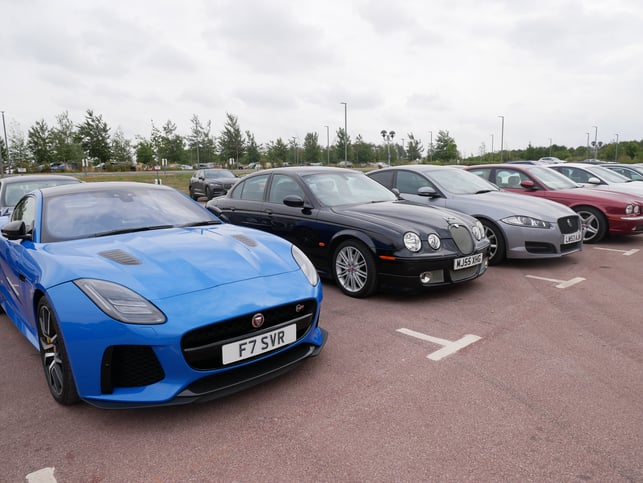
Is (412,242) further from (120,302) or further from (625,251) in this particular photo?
(625,251)

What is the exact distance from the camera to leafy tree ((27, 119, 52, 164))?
4203cm

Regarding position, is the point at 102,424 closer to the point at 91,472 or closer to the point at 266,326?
the point at 91,472

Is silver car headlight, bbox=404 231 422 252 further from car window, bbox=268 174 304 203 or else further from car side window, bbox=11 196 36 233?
car side window, bbox=11 196 36 233

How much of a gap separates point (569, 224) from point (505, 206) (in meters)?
0.91

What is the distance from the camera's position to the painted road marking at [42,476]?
6.79ft

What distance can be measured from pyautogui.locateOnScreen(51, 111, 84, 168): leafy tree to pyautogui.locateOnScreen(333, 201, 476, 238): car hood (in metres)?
42.0

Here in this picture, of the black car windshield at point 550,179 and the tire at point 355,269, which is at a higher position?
the black car windshield at point 550,179

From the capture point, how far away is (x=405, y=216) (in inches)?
193

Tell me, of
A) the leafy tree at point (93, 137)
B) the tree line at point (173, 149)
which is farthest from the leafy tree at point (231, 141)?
the leafy tree at point (93, 137)

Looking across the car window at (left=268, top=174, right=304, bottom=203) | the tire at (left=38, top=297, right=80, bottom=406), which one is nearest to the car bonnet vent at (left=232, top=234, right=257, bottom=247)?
the tire at (left=38, top=297, right=80, bottom=406)

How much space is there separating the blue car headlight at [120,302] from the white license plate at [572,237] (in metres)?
5.64

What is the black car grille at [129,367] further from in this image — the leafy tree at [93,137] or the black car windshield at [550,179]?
the leafy tree at [93,137]

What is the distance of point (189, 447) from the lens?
7.54 ft

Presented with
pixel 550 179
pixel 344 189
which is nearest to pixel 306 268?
pixel 344 189
